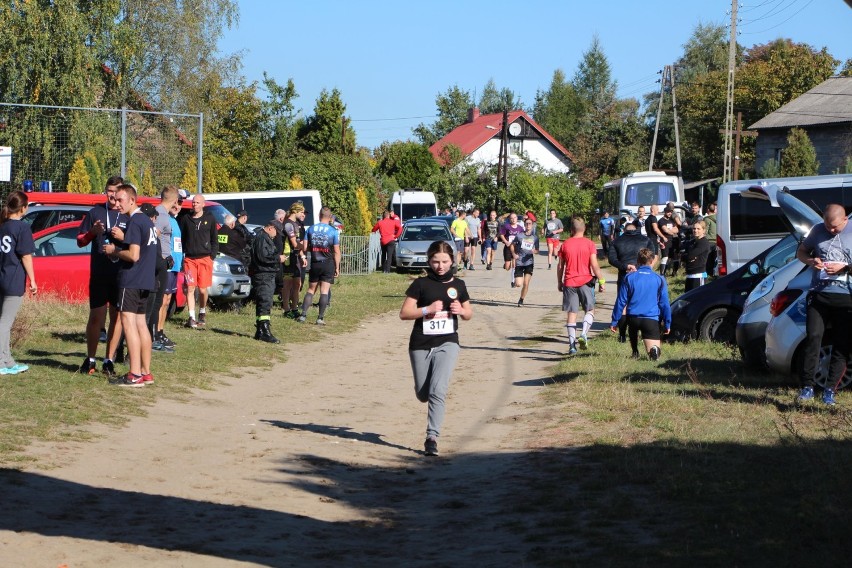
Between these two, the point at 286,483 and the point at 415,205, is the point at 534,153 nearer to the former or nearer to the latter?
the point at 415,205

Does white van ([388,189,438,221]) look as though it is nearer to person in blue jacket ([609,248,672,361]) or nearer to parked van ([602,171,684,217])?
parked van ([602,171,684,217])

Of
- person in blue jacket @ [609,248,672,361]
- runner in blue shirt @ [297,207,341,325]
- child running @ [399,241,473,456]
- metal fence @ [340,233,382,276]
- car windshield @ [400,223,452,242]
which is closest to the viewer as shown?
child running @ [399,241,473,456]

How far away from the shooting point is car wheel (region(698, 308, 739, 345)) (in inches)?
645

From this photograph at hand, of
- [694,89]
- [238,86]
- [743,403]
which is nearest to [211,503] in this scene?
[743,403]

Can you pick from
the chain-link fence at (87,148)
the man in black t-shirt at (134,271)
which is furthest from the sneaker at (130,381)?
the chain-link fence at (87,148)

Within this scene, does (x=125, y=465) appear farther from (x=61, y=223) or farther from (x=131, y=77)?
(x=131, y=77)

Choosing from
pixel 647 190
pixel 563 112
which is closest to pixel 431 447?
pixel 647 190

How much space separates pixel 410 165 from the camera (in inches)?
3110

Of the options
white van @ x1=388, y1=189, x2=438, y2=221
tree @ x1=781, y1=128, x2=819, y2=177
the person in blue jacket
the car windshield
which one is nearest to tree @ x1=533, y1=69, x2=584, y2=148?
tree @ x1=781, y1=128, x2=819, y2=177

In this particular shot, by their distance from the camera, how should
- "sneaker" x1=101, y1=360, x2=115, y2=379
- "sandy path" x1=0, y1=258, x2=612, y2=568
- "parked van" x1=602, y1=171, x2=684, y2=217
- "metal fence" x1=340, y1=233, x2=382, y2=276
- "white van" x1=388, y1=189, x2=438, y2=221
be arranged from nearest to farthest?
1. "sandy path" x1=0, y1=258, x2=612, y2=568
2. "sneaker" x1=101, y1=360, x2=115, y2=379
3. "metal fence" x1=340, y1=233, x2=382, y2=276
4. "parked van" x1=602, y1=171, x2=684, y2=217
5. "white van" x1=388, y1=189, x2=438, y2=221

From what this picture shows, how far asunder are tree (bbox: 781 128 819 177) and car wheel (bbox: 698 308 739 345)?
4324 centimetres

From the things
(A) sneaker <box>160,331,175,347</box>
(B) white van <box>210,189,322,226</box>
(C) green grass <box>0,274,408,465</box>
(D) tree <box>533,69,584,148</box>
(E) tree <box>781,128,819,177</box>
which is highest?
(D) tree <box>533,69,584,148</box>

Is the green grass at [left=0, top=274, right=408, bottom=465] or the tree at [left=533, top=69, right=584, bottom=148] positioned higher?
the tree at [left=533, top=69, right=584, bottom=148]

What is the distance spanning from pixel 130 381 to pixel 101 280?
1.18 meters
